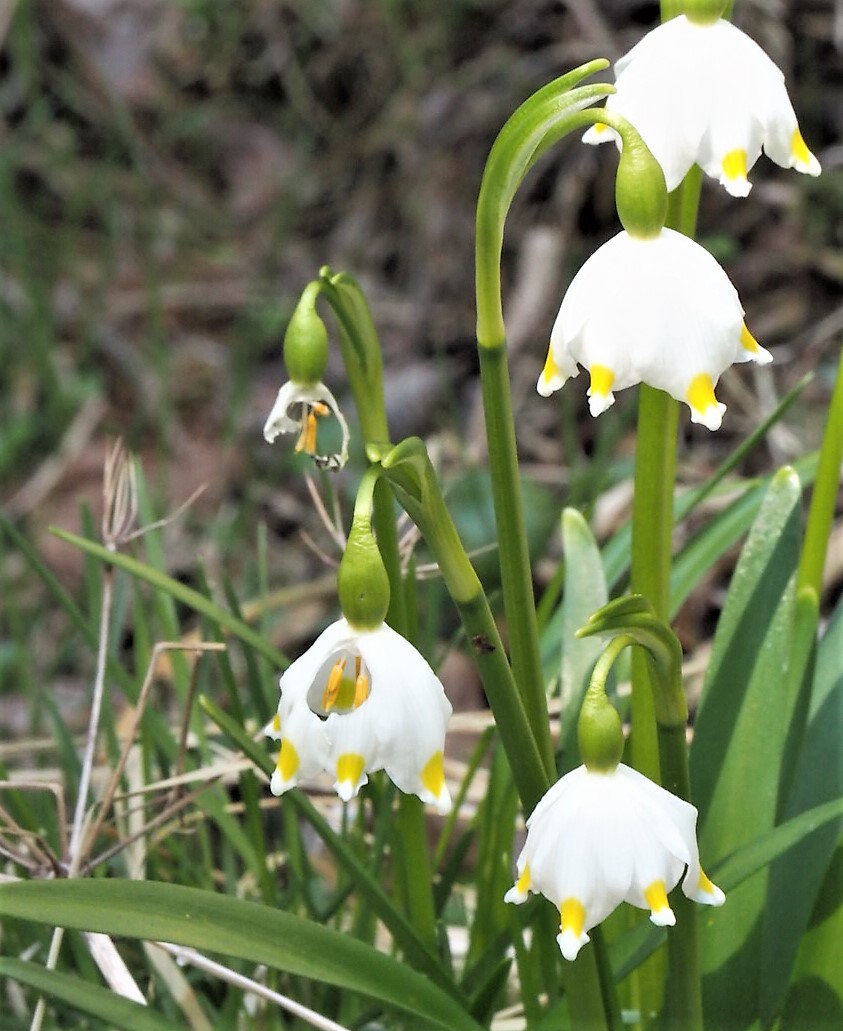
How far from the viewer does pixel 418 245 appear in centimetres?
360

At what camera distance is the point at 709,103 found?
810mm

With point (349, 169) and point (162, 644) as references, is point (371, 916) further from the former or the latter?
point (349, 169)

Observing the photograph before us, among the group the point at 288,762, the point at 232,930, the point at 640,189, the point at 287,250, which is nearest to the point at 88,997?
the point at 232,930

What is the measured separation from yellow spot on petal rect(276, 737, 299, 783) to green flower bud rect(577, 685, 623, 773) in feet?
0.56

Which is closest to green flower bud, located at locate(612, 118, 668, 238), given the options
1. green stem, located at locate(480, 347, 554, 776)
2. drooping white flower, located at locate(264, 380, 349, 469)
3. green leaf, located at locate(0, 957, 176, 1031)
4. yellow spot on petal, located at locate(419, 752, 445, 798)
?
green stem, located at locate(480, 347, 554, 776)

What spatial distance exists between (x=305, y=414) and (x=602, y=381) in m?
0.26

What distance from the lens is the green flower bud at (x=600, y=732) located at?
2.51ft

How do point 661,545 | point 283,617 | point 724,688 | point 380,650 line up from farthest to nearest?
1. point 283,617
2. point 724,688
3. point 661,545
4. point 380,650

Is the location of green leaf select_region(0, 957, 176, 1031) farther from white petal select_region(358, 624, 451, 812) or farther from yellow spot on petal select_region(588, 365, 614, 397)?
yellow spot on petal select_region(588, 365, 614, 397)

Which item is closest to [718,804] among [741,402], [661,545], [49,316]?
[661,545]

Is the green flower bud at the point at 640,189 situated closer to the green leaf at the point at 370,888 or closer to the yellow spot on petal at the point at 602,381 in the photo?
the yellow spot on petal at the point at 602,381

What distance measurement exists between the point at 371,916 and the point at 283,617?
1.27m

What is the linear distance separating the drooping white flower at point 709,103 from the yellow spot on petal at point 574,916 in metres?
0.44

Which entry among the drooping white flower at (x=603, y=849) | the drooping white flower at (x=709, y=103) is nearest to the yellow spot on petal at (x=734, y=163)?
the drooping white flower at (x=709, y=103)
